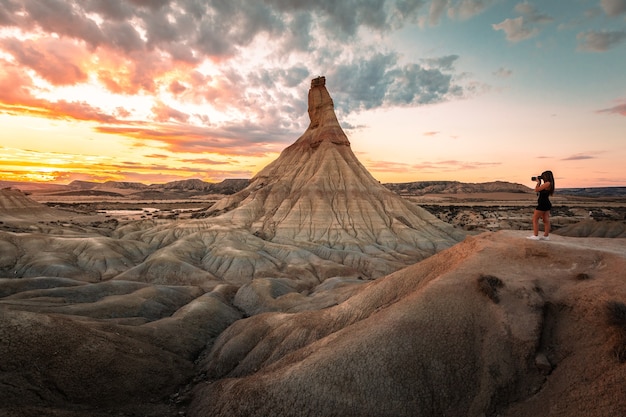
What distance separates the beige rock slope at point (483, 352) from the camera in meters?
11.4

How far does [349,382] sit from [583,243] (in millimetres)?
13018

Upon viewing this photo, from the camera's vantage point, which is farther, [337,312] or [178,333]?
[178,333]

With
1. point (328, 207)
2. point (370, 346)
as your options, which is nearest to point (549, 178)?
point (370, 346)

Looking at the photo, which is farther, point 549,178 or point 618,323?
point 549,178

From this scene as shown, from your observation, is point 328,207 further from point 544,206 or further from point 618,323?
point 618,323

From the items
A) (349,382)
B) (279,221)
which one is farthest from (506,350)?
(279,221)

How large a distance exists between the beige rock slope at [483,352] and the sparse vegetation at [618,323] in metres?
0.03

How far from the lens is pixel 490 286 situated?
14.5 m

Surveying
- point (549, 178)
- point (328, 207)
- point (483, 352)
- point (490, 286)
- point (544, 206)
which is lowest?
point (483, 352)

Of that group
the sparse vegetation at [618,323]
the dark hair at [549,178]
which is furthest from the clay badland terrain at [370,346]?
the dark hair at [549,178]

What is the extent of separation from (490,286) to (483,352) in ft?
9.10

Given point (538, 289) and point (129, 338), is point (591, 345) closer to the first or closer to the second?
point (538, 289)

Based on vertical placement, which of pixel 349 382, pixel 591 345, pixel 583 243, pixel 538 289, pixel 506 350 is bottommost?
pixel 349 382

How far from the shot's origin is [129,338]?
2152cm
